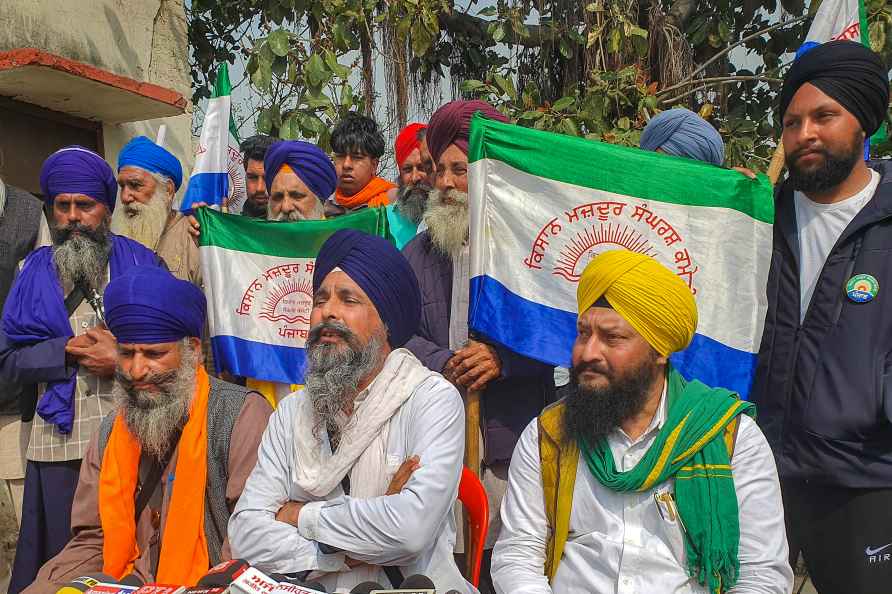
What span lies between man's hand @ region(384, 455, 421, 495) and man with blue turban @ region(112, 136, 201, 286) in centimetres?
263

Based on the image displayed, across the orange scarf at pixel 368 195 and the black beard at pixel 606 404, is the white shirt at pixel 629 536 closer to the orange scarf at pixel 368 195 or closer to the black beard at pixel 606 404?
the black beard at pixel 606 404

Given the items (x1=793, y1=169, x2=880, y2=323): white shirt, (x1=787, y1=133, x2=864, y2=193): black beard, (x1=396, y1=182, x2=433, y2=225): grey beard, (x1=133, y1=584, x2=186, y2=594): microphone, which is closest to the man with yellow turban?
(x1=793, y1=169, x2=880, y2=323): white shirt

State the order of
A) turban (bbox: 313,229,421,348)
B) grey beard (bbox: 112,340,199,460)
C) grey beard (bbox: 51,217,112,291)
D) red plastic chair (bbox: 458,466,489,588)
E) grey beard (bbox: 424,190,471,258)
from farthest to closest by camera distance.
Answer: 1. grey beard (bbox: 51,217,112,291)
2. grey beard (bbox: 424,190,471,258)
3. grey beard (bbox: 112,340,199,460)
4. turban (bbox: 313,229,421,348)
5. red plastic chair (bbox: 458,466,489,588)

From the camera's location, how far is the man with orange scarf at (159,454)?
11.1ft

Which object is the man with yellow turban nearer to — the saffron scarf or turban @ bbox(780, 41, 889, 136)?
the saffron scarf

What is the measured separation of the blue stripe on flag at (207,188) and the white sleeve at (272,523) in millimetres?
2290

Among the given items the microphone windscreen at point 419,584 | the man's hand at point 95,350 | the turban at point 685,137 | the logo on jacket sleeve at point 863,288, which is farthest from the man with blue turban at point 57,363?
the logo on jacket sleeve at point 863,288

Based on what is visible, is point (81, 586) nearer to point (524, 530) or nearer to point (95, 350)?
point (524, 530)

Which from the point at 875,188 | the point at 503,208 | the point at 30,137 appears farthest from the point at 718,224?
the point at 30,137

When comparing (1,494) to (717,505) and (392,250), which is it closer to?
(392,250)

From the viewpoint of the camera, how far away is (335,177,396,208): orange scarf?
6.04 metres

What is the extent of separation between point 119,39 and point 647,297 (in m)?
6.01

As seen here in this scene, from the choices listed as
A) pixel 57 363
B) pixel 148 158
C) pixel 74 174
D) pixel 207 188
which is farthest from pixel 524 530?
pixel 148 158

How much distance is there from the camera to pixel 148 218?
17.9 feet
